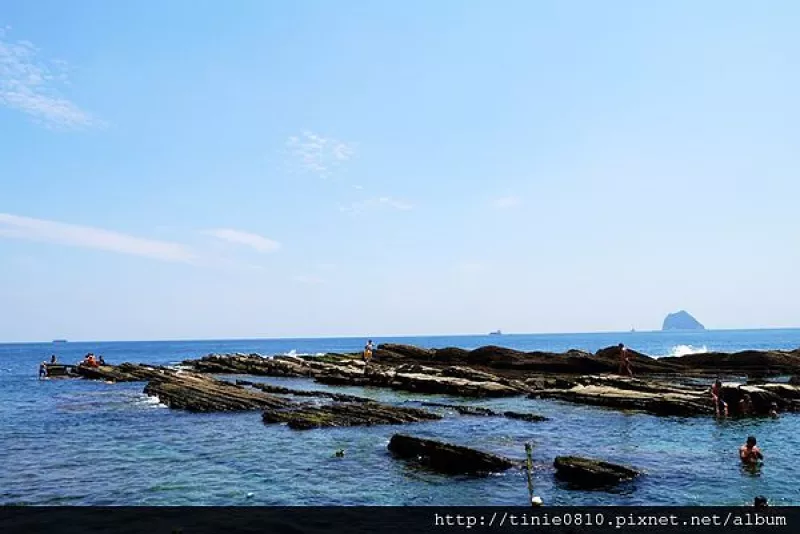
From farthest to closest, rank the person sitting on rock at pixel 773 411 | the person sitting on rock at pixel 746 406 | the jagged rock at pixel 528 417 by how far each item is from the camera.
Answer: the person sitting on rock at pixel 746 406 → the person sitting on rock at pixel 773 411 → the jagged rock at pixel 528 417

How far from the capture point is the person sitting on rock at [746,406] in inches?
1524

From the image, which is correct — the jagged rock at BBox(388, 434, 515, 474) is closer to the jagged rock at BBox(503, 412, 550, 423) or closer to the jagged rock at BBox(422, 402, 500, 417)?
the jagged rock at BBox(503, 412, 550, 423)

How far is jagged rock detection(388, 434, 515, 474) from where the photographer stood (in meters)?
24.2

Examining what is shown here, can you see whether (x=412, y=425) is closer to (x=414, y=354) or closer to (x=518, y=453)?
(x=518, y=453)

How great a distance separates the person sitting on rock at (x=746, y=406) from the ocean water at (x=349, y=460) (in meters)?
2.06

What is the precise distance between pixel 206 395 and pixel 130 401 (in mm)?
8705

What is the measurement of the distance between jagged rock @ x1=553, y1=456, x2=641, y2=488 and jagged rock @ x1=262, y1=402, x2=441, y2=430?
15.3 meters

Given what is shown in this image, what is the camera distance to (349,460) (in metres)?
26.7

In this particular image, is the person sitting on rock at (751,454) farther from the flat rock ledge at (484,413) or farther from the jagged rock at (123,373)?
the jagged rock at (123,373)

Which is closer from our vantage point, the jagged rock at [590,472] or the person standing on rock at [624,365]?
the jagged rock at [590,472]

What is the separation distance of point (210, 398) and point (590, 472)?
109 feet

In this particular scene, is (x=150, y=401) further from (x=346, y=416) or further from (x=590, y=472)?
(x=590, y=472)

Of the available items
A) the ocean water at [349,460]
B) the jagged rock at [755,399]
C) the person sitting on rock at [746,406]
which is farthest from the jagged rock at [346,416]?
the person sitting on rock at [746,406]
